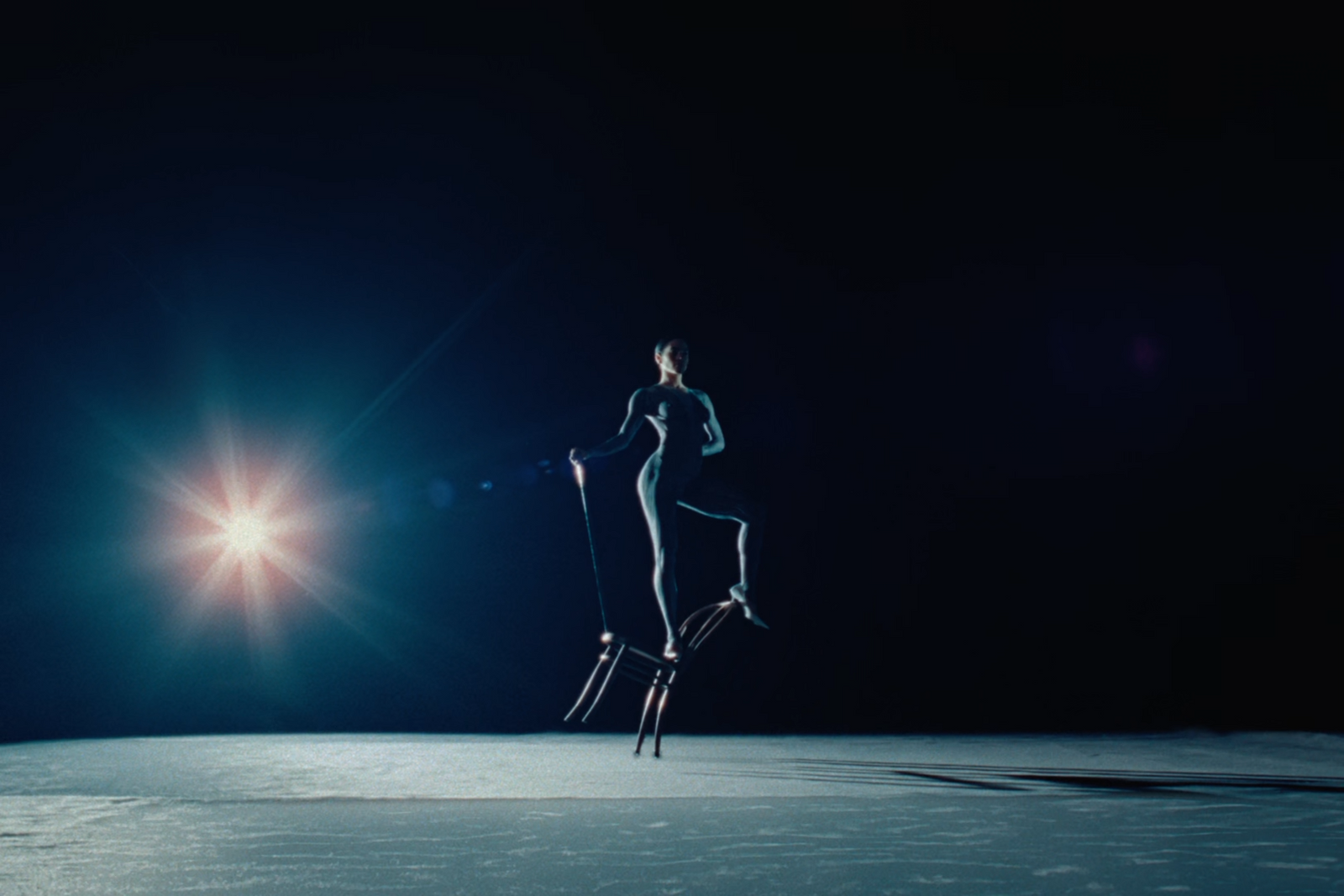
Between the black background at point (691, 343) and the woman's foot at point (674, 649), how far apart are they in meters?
1.75

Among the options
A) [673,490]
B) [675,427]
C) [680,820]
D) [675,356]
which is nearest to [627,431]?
[675,427]

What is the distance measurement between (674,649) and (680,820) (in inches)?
82.8

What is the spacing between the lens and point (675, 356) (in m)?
5.73

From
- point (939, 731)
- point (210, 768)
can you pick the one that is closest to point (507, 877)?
point (210, 768)

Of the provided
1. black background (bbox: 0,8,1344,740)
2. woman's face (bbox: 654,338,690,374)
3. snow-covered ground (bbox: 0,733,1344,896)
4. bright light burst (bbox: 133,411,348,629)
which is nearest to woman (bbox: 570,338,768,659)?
woman's face (bbox: 654,338,690,374)

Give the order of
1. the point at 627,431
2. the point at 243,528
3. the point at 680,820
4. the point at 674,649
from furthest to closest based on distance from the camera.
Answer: the point at 243,528, the point at 674,649, the point at 627,431, the point at 680,820

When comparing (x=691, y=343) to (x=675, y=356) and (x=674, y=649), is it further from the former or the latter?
(x=674, y=649)

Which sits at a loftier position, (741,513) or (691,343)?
(691,343)

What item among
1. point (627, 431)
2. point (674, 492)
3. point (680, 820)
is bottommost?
point (680, 820)

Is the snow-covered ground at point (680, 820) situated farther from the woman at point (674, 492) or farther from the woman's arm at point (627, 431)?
the woman's arm at point (627, 431)

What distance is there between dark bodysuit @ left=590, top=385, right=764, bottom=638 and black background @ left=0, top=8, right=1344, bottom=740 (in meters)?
1.84

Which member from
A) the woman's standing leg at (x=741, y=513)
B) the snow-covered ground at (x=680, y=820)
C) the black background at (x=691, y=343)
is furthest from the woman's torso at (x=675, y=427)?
the black background at (x=691, y=343)

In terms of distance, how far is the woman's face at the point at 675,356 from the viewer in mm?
5727

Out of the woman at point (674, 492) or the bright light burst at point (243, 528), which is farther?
the bright light burst at point (243, 528)
